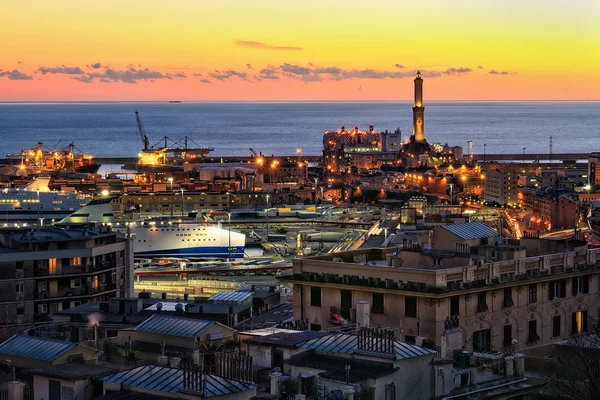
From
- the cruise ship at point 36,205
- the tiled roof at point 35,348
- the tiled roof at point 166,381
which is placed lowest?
the cruise ship at point 36,205

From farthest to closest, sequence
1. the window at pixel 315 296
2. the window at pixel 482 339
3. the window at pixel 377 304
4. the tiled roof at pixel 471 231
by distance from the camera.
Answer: the tiled roof at pixel 471 231
the window at pixel 315 296
the window at pixel 377 304
the window at pixel 482 339

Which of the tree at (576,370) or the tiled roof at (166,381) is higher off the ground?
the tiled roof at (166,381)

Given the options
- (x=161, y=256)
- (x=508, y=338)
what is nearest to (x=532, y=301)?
(x=508, y=338)

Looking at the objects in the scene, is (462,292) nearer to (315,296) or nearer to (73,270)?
(315,296)

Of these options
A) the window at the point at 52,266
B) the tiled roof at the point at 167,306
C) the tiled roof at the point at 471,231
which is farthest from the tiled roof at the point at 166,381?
the window at the point at 52,266

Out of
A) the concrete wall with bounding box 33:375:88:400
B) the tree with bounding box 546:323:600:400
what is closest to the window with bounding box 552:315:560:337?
the tree with bounding box 546:323:600:400

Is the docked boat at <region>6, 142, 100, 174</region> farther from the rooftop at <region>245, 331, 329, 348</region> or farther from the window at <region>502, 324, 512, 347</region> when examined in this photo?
the rooftop at <region>245, 331, 329, 348</region>

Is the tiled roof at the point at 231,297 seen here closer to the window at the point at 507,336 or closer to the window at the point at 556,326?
the window at the point at 507,336
